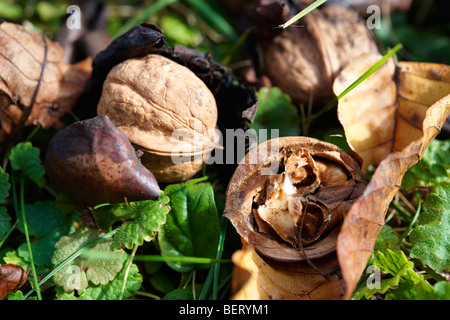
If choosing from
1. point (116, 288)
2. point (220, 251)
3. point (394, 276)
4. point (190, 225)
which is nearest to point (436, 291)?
point (394, 276)

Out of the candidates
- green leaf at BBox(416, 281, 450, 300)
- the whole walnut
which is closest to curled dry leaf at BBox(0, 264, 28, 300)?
the whole walnut

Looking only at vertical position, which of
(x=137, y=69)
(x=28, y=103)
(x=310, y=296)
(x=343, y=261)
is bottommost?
(x=310, y=296)

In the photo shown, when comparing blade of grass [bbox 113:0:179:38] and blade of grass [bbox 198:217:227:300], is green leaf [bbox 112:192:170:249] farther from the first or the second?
blade of grass [bbox 113:0:179:38]

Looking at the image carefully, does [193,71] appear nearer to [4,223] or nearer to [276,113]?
[276,113]

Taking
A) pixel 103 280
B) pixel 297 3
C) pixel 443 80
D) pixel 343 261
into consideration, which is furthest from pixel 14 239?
pixel 443 80

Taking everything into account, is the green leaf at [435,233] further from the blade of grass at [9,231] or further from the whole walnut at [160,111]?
the blade of grass at [9,231]

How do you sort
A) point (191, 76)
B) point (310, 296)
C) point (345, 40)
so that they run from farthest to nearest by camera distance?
point (345, 40), point (191, 76), point (310, 296)

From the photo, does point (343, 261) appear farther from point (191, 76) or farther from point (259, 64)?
point (259, 64)
